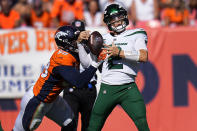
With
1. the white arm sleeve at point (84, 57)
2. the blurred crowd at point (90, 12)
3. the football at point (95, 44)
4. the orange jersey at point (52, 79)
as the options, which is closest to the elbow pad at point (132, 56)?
the football at point (95, 44)

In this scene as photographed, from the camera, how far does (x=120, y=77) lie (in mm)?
4812

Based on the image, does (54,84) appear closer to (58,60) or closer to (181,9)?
(58,60)

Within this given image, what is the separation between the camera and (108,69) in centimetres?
488

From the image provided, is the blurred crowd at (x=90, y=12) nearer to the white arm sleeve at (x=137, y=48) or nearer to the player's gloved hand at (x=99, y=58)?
the white arm sleeve at (x=137, y=48)

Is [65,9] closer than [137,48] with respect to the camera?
No

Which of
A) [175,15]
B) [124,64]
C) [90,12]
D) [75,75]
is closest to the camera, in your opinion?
[75,75]

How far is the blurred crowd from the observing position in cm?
863

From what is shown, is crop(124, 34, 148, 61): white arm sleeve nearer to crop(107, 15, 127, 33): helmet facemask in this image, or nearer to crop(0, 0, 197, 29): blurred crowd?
crop(107, 15, 127, 33): helmet facemask

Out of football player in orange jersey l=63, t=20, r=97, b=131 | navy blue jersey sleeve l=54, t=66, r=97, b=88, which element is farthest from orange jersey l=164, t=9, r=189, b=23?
navy blue jersey sleeve l=54, t=66, r=97, b=88

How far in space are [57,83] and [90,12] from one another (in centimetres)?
410

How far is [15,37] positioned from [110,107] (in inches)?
117

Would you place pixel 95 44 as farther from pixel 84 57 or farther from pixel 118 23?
pixel 118 23

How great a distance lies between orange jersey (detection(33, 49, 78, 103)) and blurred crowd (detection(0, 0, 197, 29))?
3665mm

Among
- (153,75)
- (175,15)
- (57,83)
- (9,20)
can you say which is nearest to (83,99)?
(57,83)
